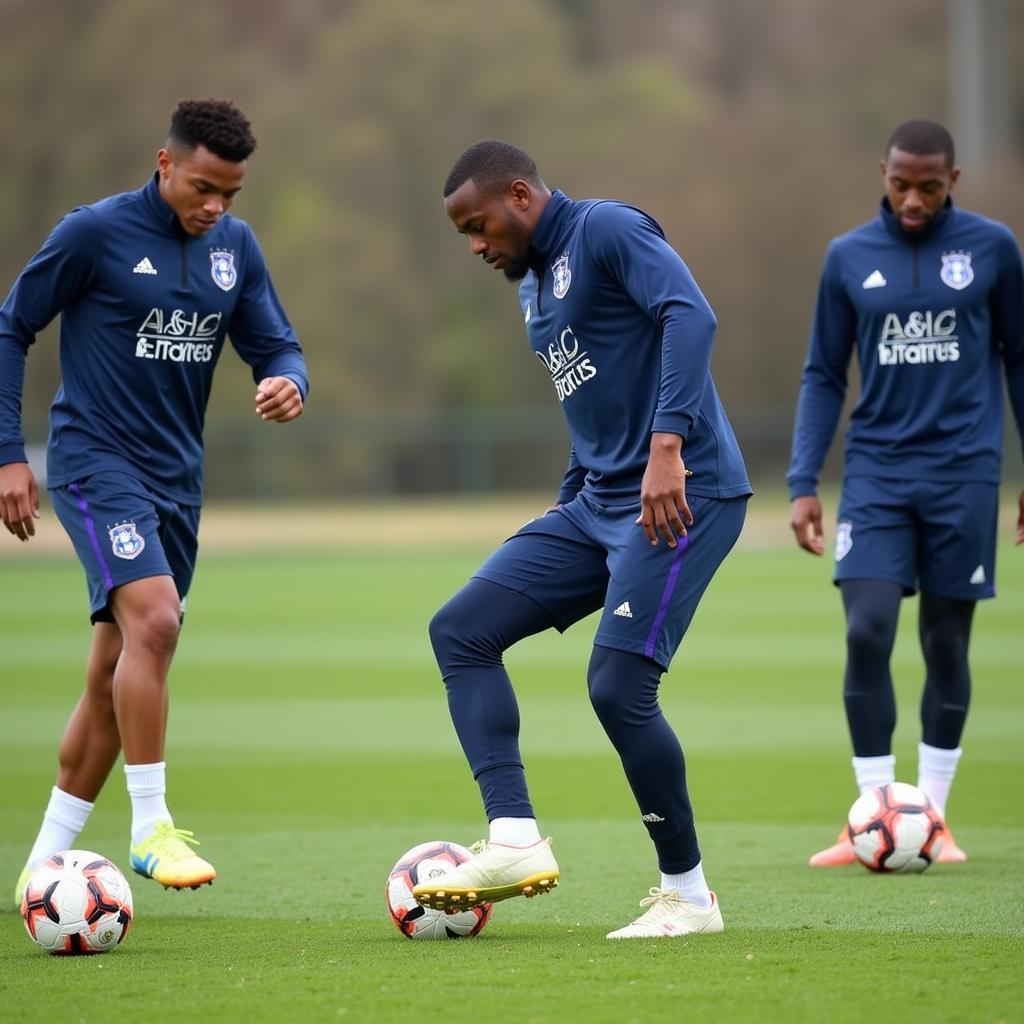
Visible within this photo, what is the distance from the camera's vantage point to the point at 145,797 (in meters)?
6.19

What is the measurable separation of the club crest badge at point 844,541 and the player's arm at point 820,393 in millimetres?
218

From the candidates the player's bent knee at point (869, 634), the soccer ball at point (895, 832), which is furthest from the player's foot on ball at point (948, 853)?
the player's bent knee at point (869, 634)

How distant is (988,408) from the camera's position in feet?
24.2

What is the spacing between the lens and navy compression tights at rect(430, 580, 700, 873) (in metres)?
5.47

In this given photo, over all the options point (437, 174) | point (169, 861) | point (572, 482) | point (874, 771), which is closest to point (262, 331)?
point (572, 482)

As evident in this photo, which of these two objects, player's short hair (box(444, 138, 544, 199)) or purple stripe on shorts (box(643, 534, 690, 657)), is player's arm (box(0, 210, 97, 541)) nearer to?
player's short hair (box(444, 138, 544, 199))

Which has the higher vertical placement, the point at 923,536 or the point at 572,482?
the point at 572,482

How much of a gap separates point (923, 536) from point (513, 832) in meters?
2.63

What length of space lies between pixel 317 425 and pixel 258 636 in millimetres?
28796

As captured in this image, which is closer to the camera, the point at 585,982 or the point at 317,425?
the point at 585,982

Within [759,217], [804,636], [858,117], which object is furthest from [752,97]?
[804,636]

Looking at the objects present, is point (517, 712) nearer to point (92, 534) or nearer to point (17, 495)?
point (92, 534)

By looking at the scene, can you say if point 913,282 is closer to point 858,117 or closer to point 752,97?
point 858,117

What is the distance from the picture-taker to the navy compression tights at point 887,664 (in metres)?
7.21
